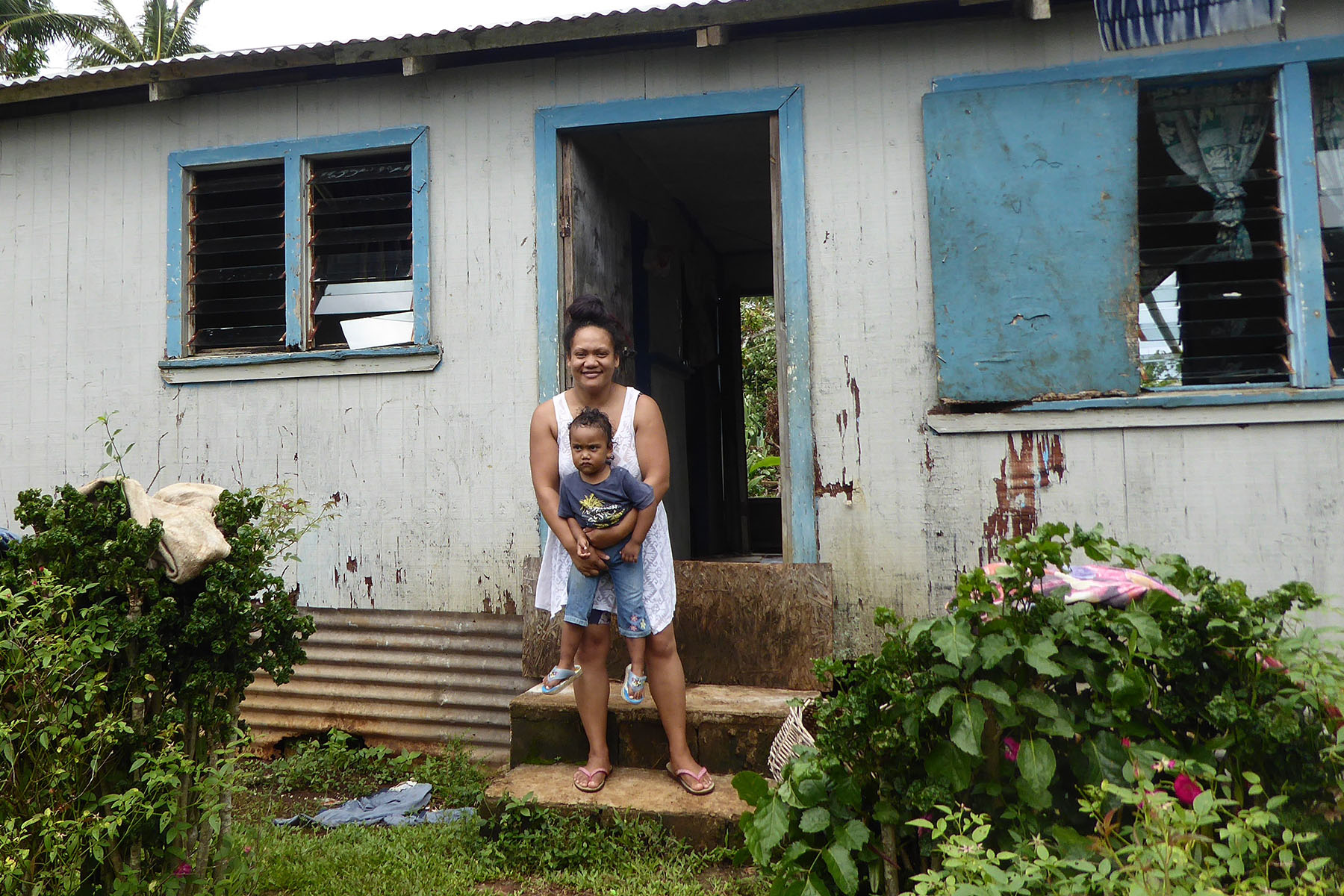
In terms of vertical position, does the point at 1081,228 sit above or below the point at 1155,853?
above

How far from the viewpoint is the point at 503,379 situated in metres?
4.54

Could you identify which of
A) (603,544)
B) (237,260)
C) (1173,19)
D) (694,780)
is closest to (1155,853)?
(694,780)

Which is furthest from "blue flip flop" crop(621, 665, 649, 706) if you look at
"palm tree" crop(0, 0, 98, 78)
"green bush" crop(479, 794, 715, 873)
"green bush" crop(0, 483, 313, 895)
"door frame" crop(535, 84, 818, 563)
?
"palm tree" crop(0, 0, 98, 78)

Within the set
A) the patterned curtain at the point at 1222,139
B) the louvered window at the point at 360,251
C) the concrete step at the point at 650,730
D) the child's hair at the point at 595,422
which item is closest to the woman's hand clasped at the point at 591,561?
the child's hair at the point at 595,422

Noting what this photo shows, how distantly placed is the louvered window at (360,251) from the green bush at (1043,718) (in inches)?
136

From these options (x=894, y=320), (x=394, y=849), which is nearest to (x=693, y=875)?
(x=394, y=849)

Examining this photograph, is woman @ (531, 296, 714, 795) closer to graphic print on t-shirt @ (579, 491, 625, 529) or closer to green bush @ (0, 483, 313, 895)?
graphic print on t-shirt @ (579, 491, 625, 529)

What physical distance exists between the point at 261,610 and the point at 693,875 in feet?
5.49

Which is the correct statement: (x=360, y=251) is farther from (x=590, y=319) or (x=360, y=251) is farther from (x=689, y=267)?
(x=689, y=267)

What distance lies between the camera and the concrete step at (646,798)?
3086 mm

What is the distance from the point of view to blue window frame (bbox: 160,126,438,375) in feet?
15.5

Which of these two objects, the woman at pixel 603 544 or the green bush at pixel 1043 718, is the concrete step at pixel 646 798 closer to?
the woman at pixel 603 544

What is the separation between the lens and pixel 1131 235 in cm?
392

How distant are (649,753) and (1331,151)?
4.07 meters
